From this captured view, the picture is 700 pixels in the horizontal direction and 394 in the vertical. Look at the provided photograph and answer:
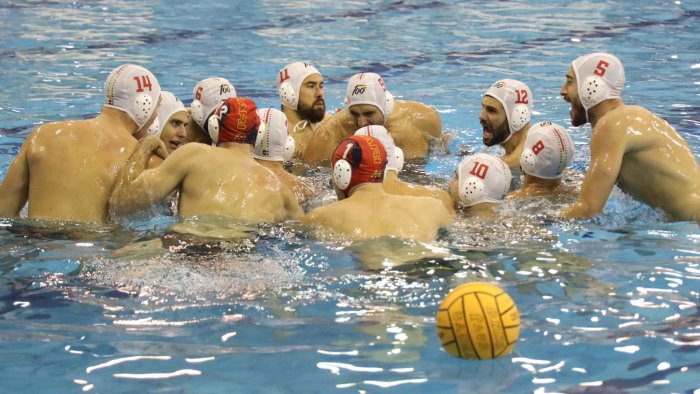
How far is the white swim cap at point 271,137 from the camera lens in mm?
6203

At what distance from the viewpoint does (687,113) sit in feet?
29.1

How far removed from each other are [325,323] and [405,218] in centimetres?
107

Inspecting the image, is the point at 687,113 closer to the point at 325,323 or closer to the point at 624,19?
the point at 624,19

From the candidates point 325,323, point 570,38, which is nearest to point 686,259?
point 325,323

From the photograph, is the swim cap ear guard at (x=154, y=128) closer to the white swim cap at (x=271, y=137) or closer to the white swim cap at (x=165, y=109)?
the white swim cap at (x=165, y=109)

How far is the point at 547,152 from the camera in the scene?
242 inches

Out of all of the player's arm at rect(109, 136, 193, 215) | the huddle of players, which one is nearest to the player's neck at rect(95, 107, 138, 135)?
the huddle of players

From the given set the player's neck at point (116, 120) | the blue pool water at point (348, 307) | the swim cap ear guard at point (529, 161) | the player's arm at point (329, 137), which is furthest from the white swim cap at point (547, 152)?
the player's neck at point (116, 120)

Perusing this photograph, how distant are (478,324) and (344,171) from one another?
68.0 inches

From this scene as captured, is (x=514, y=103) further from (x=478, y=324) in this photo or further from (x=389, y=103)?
(x=478, y=324)

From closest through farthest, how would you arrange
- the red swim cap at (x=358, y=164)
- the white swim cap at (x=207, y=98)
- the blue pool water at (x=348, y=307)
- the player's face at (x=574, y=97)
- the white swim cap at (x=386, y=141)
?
the blue pool water at (x=348, y=307), the red swim cap at (x=358, y=164), the player's face at (x=574, y=97), the white swim cap at (x=386, y=141), the white swim cap at (x=207, y=98)

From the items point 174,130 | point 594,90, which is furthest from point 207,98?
point 594,90

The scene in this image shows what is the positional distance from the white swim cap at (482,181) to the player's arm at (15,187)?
2.63 meters

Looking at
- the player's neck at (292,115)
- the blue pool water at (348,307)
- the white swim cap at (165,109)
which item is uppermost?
the white swim cap at (165,109)
